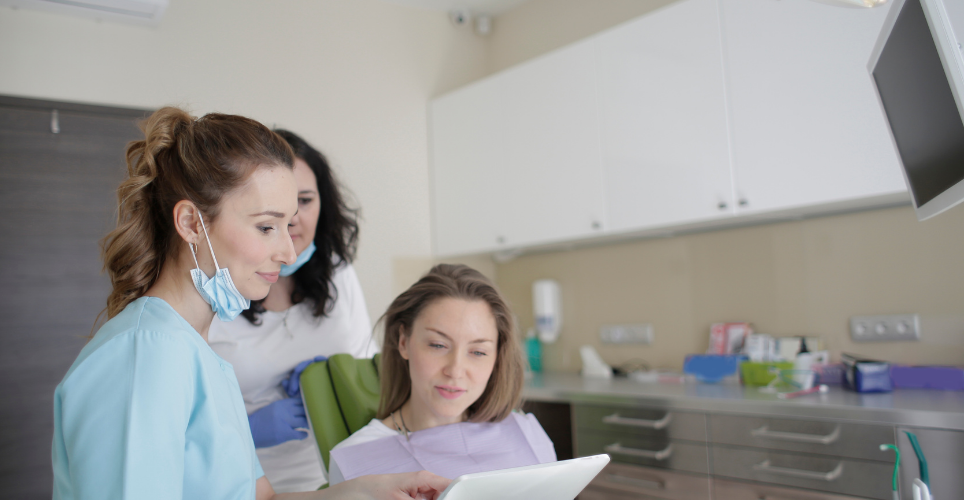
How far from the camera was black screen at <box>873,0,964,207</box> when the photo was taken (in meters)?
1.19

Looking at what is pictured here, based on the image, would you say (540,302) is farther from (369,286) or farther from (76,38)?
(76,38)

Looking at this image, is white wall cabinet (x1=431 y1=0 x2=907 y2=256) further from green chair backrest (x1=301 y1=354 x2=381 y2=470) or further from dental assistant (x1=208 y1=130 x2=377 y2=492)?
green chair backrest (x1=301 y1=354 x2=381 y2=470)

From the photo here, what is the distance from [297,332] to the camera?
1.77m

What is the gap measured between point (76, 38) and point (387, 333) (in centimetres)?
192

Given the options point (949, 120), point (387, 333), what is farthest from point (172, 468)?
point (949, 120)

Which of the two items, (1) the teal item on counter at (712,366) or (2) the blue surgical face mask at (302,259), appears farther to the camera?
(1) the teal item on counter at (712,366)

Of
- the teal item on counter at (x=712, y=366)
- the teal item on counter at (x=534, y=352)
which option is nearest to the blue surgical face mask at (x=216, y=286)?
the teal item on counter at (x=712, y=366)

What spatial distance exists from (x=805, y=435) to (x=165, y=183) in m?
1.79

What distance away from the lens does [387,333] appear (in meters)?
1.60

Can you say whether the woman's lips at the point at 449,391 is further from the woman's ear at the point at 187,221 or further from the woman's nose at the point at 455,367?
the woman's ear at the point at 187,221

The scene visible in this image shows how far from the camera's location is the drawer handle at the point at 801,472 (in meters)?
1.85

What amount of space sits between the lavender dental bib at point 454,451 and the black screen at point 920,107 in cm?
103

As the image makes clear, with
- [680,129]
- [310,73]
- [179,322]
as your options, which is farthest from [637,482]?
[310,73]

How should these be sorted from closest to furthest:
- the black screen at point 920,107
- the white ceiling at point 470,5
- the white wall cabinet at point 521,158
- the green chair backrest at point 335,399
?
the black screen at point 920,107 < the green chair backrest at point 335,399 < the white wall cabinet at point 521,158 < the white ceiling at point 470,5
